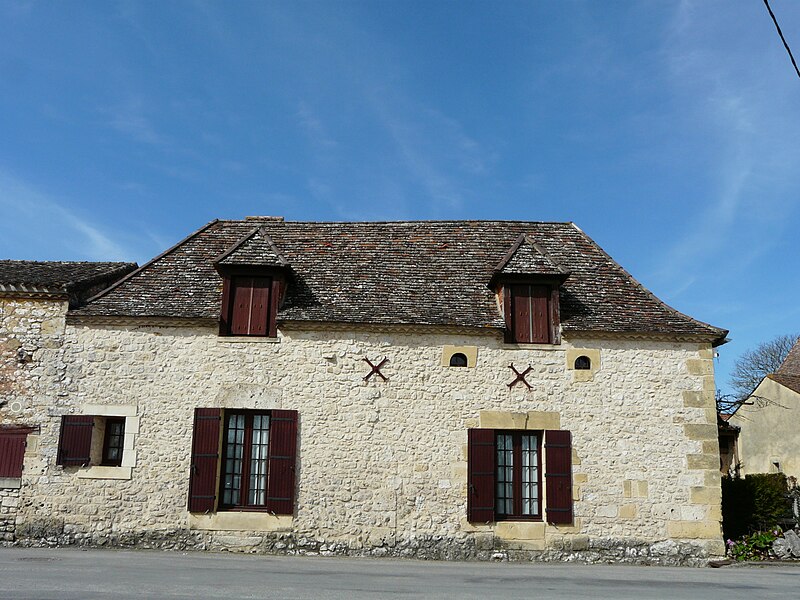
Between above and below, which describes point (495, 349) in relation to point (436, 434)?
above

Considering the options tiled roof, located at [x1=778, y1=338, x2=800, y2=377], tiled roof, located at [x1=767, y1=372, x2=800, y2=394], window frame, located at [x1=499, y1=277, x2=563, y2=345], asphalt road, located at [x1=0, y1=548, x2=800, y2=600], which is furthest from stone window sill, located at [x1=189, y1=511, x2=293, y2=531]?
tiled roof, located at [x1=778, y1=338, x2=800, y2=377]

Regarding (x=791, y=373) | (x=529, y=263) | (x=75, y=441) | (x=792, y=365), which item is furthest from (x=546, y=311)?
(x=792, y=365)

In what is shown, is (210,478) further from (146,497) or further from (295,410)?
(295,410)

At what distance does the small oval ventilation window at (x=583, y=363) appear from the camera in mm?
11391

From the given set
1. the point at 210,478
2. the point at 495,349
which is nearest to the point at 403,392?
the point at 495,349

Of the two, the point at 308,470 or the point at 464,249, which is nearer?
the point at 308,470

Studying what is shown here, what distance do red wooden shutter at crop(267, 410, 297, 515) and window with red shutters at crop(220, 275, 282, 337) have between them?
1.57m

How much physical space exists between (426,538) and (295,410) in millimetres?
3139

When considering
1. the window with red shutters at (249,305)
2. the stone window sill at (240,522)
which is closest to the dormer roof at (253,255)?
the window with red shutters at (249,305)

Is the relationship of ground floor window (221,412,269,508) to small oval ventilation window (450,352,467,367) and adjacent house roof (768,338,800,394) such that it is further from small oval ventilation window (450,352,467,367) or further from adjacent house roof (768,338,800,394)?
adjacent house roof (768,338,800,394)

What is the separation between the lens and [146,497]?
1082cm

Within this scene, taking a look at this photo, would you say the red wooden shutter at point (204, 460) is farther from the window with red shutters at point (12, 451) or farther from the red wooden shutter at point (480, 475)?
the red wooden shutter at point (480, 475)

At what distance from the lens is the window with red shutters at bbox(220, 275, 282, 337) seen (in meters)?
11.6

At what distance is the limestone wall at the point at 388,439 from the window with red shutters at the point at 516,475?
199mm
